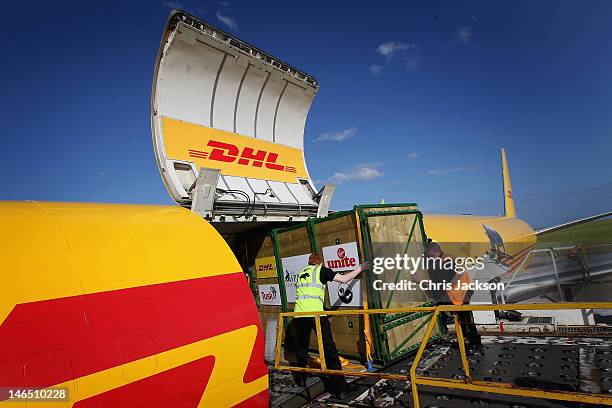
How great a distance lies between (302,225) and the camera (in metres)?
7.01

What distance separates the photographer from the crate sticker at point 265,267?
7746 mm

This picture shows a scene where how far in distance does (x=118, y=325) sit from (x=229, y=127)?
4.59 m

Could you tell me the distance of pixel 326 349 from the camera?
16.8 ft

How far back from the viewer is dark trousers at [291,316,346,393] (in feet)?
15.7

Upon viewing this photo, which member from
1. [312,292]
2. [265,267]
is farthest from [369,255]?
[265,267]

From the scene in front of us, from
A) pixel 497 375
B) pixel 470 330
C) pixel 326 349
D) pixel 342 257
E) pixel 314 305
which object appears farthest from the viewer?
pixel 342 257

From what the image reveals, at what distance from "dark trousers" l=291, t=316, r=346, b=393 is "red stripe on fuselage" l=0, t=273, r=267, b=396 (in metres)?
1.75

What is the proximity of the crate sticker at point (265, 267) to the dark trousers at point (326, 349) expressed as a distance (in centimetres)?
222

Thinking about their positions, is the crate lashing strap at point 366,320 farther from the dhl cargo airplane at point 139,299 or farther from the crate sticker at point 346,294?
the dhl cargo airplane at point 139,299

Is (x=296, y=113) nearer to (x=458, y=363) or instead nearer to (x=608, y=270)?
(x=458, y=363)

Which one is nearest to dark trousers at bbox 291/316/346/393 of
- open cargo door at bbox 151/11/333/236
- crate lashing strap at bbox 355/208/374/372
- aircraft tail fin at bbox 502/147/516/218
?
crate lashing strap at bbox 355/208/374/372

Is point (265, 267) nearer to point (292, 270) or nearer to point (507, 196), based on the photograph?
point (292, 270)

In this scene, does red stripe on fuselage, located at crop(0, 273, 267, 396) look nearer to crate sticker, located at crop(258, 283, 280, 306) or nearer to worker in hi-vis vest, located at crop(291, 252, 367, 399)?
worker in hi-vis vest, located at crop(291, 252, 367, 399)

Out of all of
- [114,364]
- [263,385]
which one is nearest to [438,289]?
[263,385]
